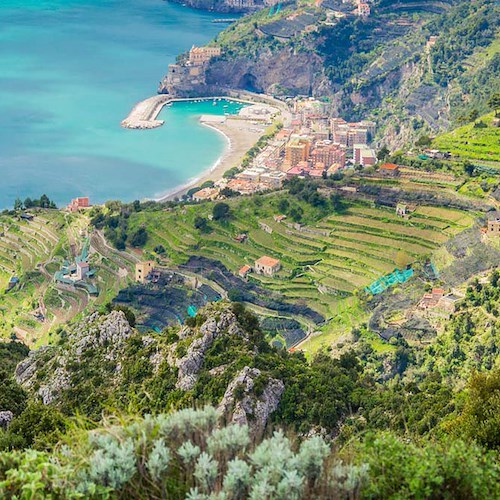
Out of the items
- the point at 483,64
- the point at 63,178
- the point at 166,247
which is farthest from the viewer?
the point at 483,64

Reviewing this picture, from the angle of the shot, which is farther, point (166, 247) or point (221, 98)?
point (221, 98)

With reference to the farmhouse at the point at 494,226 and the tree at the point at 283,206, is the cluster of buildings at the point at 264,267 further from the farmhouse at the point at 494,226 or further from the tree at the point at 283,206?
the farmhouse at the point at 494,226

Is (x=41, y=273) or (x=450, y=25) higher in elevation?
(x=450, y=25)

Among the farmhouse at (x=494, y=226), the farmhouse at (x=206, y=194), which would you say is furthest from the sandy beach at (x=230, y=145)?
the farmhouse at (x=494, y=226)

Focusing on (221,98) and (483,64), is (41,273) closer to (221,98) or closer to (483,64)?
(483,64)

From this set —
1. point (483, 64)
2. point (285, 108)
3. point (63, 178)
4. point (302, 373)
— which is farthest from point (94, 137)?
point (302, 373)

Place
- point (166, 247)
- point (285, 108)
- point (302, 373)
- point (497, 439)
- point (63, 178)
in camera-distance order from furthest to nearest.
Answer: point (285, 108)
point (63, 178)
point (166, 247)
point (302, 373)
point (497, 439)
